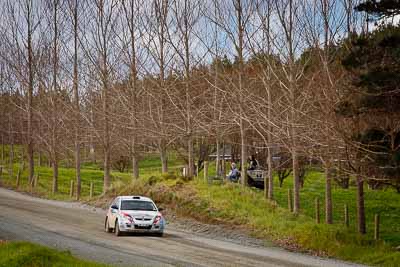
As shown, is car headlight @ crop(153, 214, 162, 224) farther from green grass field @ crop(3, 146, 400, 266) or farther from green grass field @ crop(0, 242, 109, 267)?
green grass field @ crop(0, 242, 109, 267)

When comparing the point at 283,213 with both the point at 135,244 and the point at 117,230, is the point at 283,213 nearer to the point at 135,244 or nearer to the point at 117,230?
the point at 117,230

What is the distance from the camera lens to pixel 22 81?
46156 mm

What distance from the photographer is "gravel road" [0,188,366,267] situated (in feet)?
57.9

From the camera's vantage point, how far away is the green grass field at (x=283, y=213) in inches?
838

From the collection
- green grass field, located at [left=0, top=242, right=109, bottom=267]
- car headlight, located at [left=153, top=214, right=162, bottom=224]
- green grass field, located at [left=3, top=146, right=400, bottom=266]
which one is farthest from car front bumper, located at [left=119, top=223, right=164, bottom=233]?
green grass field, located at [left=0, top=242, right=109, bottom=267]

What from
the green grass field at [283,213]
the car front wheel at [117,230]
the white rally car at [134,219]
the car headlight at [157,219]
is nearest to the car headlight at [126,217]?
the white rally car at [134,219]

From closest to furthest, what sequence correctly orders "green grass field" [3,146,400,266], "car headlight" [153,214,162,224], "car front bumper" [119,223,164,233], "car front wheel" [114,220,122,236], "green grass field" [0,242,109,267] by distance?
"green grass field" [0,242,109,267]
"green grass field" [3,146,400,266]
"car front bumper" [119,223,164,233]
"car front wheel" [114,220,122,236]
"car headlight" [153,214,162,224]

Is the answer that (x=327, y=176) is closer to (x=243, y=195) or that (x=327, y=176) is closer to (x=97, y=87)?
(x=243, y=195)

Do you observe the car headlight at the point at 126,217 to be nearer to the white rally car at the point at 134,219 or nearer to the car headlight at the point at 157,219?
the white rally car at the point at 134,219

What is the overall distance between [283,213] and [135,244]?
7.33m

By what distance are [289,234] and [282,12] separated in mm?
8078

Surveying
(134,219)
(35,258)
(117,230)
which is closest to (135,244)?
(134,219)

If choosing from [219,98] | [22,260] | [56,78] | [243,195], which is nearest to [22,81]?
[56,78]

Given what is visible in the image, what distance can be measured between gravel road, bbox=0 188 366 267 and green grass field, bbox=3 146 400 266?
1.28m
